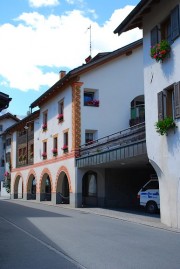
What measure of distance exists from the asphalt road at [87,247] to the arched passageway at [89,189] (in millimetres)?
12715

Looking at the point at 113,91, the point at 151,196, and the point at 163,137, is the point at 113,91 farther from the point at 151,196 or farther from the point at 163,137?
the point at 163,137

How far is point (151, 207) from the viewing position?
70.9 ft

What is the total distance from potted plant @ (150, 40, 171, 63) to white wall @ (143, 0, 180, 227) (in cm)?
20

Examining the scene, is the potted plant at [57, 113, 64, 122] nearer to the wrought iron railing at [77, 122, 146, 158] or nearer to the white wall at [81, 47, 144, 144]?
the white wall at [81, 47, 144, 144]

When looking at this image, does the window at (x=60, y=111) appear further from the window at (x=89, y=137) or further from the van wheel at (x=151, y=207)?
the van wheel at (x=151, y=207)

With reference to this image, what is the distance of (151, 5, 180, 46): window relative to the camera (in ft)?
47.4

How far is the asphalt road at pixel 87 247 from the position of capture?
8102 mm

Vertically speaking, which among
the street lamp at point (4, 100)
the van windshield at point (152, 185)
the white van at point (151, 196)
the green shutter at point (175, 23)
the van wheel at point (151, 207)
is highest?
the green shutter at point (175, 23)

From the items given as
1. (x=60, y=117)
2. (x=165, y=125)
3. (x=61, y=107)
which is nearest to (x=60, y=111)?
(x=61, y=107)

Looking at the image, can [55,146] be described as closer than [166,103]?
No

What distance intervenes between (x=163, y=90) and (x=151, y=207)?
8391 millimetres

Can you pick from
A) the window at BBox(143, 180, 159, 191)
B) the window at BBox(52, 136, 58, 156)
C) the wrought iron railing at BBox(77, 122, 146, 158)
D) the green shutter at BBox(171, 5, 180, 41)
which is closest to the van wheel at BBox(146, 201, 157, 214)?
the window at BBox(143, 180, 159, 191)

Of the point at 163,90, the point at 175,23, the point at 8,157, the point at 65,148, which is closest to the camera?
the point at 175,23

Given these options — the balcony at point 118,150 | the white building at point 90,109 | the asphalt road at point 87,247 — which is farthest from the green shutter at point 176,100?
the white building at point 90,109
